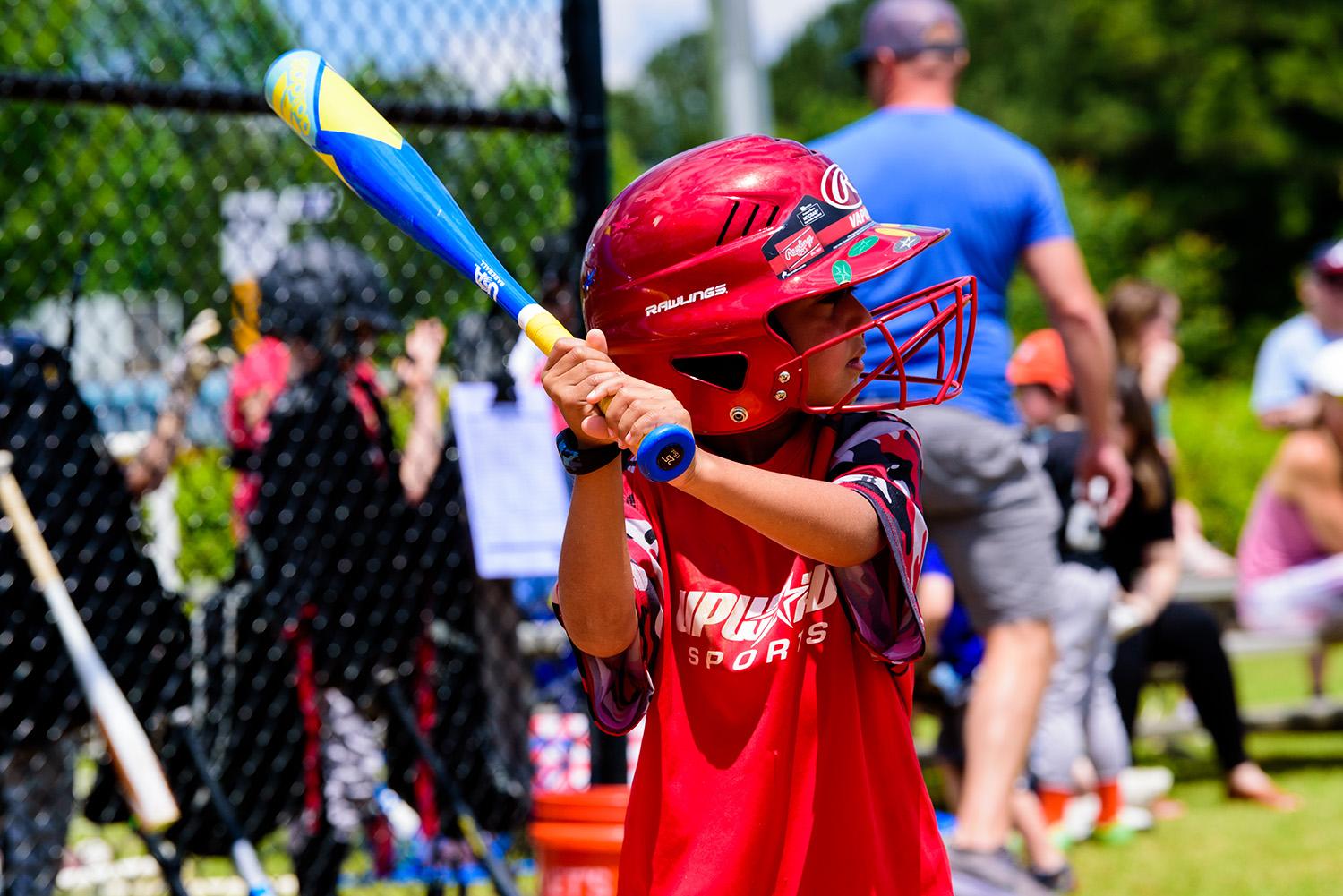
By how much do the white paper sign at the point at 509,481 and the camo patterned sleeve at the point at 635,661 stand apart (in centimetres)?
213

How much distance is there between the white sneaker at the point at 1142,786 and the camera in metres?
5.57

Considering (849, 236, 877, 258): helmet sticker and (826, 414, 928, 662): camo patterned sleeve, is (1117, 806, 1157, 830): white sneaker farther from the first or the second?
(849, 236, 877, 258): helmet sticker

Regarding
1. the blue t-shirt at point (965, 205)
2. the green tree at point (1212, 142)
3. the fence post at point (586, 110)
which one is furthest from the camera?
the green tree at point (1212, 142)

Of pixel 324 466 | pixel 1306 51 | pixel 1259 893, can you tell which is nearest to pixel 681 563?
pixel 324 466

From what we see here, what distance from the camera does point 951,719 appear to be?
5344mm

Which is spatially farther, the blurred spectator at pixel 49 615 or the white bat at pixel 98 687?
the blurred spectator at pixel 49 615

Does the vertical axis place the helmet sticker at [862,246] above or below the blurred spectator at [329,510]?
above

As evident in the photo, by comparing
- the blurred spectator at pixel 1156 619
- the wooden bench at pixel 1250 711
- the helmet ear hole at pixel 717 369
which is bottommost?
the wooden bench at pixel 1250 711

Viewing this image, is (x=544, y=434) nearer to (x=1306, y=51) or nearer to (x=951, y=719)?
(x=951, y=719)

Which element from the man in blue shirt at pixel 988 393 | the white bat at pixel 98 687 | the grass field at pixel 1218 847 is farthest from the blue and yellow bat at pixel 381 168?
the grass field at pixel 1218 847

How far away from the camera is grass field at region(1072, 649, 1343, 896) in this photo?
4426mm

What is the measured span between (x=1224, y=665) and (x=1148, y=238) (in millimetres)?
27738

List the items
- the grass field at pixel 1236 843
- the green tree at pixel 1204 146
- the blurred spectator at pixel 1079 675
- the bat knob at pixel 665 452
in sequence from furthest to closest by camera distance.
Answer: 1. the green tree at pixel 1204 146
2. the blurred spectator at pixel 1079 675
3. the grass field at pixel 1236 843
4. the bat knob at pixel 665 452

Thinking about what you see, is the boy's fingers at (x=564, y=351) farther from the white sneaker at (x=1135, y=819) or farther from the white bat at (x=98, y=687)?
the white sneaker at (x=1135, y=819)
